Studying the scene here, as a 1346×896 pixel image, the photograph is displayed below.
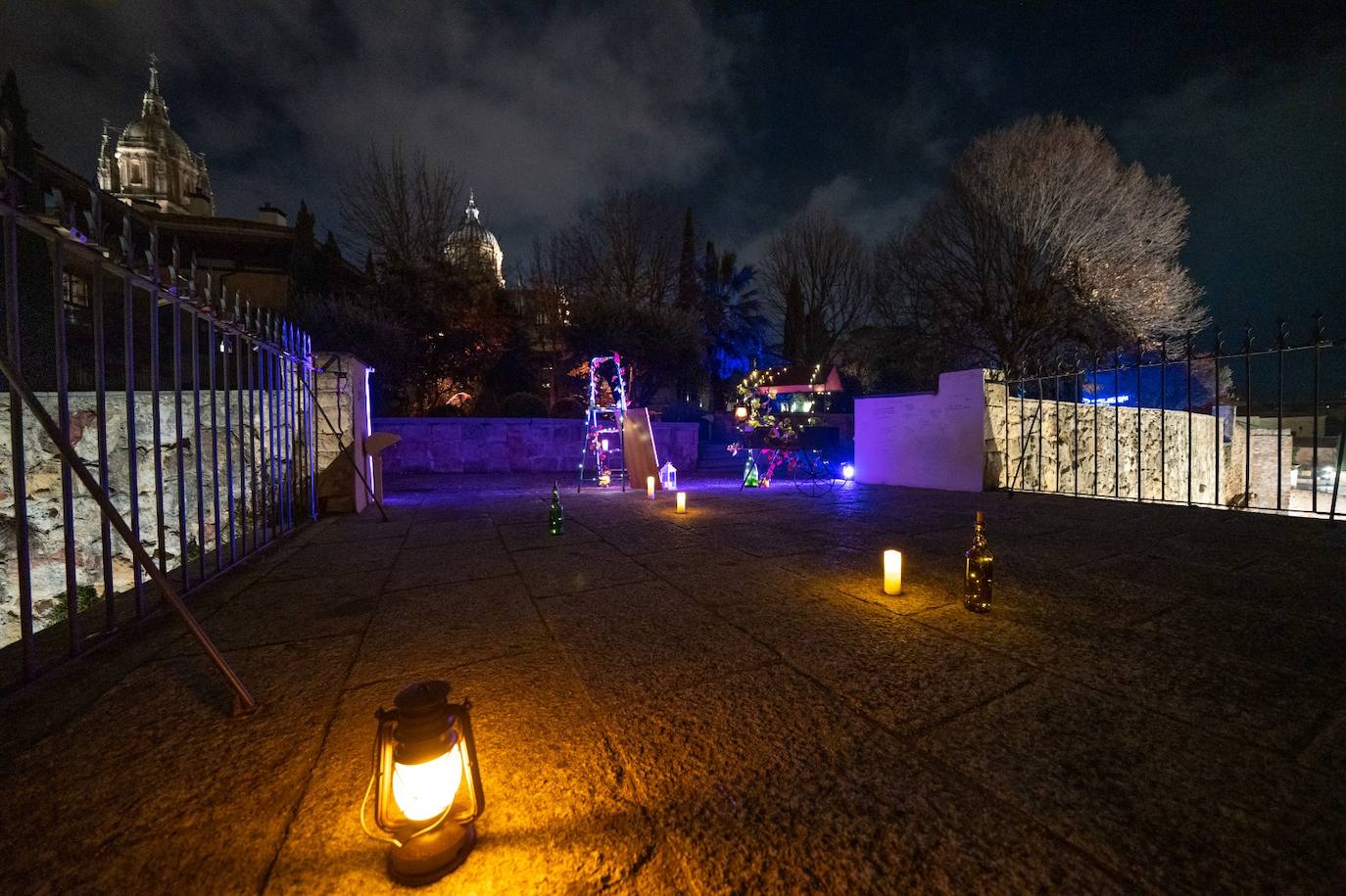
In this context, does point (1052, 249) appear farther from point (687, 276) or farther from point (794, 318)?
point (687, 276)

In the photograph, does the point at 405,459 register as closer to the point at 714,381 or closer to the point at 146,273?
the point at 146,273

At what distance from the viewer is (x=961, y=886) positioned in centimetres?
107

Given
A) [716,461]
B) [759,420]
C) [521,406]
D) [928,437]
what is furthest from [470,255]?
[928,437]

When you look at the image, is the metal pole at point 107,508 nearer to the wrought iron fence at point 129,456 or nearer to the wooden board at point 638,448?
the wrought iron fence at point 129,456

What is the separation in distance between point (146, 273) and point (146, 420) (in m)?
4.00

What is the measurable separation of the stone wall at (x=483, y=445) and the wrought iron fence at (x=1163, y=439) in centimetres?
791

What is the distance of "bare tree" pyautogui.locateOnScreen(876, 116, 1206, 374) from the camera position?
13945 mm

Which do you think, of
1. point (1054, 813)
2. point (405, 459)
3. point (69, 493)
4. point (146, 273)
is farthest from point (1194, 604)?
point (405, 459)

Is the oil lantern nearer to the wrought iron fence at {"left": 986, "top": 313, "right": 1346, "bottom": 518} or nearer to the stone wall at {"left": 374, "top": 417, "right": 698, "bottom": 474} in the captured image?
the wrought iron fence at {"left": 986, "top": 313, "right": 1346, "bottom": 518}

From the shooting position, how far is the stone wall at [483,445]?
12.1 metres

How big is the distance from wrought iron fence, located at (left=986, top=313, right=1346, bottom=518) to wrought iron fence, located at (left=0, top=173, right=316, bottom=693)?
21.2ft

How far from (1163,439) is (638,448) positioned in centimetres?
1140

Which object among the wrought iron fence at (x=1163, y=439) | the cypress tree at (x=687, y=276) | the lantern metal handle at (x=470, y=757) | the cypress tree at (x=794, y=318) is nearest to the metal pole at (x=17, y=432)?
the lantern metal handle at (x=470, y=757)

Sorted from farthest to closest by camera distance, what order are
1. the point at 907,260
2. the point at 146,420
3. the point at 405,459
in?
the point at 907,260 → the point at 405,459 → the point at 146,420
